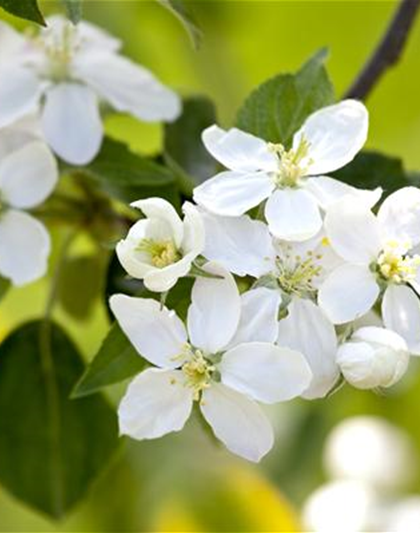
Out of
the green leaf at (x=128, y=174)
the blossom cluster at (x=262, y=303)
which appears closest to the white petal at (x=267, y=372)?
the blossom cluster at (x=262, y=303)

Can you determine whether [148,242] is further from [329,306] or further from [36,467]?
[36,467]

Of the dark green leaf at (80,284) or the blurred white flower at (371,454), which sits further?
the blurred white flower at (371,454)

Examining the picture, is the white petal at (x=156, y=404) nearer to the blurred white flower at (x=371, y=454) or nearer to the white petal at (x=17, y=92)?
the white petal at (x=17, y=92)

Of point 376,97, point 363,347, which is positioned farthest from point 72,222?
point 376,97

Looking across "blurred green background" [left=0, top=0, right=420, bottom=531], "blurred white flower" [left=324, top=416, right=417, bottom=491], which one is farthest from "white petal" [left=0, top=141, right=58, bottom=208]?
"blurred white flower" [left=324, top=416, right=417, bottom=491]

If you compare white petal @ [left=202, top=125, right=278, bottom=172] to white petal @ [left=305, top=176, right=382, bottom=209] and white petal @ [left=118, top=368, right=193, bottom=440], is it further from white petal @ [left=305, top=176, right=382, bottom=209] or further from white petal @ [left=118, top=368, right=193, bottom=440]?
white petal @ [left=118, top=368, right=193, bottom=440]

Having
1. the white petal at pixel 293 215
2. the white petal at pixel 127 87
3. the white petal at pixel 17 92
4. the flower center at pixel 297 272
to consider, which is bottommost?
the white petal at pixel 127 87

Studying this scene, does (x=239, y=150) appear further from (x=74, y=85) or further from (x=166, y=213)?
(x=74, y=85)
